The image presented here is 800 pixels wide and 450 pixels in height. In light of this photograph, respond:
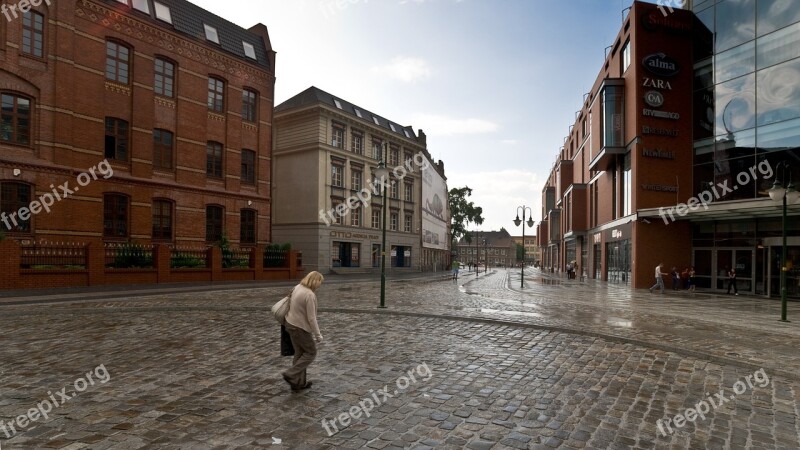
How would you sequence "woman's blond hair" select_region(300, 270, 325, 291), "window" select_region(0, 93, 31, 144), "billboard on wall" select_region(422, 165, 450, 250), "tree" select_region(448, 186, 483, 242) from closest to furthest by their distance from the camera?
1. "woman's blond hair" select_region(300, 270, 325, 291)
2. "window" select_region(0, 93, 31, 144)
3. "billboard on wall" select_region(422, 165, 450, 250)
4. "tree" select_region(448, 186, 483, 242)

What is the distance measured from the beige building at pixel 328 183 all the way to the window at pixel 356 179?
0.30 feet

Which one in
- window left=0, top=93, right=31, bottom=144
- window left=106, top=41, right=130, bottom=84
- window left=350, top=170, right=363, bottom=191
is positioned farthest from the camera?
window left=350, top=170, right=363, bottom=191

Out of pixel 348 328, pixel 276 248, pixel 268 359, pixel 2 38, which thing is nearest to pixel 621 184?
pixel 276 248

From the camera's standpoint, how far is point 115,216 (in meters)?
23.5

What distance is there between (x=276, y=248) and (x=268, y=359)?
22.7 metres

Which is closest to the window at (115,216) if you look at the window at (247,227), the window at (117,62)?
the window at (117,62)

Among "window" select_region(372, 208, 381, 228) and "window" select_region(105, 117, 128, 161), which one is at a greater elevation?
"window" select_region(105, 117, 128, 161)

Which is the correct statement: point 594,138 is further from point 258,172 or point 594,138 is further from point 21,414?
point 21,414

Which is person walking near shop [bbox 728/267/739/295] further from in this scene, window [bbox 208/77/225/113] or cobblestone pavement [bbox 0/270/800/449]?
window [bbox 208/77/225/113]

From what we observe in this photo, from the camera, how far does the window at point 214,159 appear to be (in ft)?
92.9

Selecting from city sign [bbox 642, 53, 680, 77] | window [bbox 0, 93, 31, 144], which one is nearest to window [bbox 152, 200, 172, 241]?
window [bbox 0, 93, 31, 144]

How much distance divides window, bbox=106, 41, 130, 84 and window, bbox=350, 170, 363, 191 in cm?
1968

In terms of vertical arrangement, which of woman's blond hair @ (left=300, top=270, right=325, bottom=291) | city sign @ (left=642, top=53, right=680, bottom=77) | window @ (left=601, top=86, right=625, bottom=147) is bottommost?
woman's blond hair @ (left=300, top=270, right=325, bottom=291)

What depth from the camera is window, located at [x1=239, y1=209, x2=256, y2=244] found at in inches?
1176
